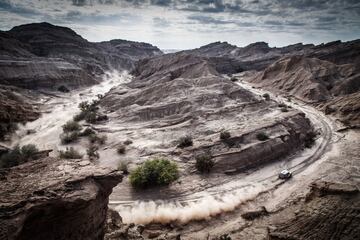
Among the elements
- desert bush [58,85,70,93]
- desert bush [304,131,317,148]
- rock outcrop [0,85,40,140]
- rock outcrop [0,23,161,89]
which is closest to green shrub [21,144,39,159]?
rock outcrop [0,85,40,140]

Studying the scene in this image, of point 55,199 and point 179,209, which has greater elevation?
point 55,199

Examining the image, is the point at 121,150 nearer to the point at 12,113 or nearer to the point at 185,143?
the point at 185,143

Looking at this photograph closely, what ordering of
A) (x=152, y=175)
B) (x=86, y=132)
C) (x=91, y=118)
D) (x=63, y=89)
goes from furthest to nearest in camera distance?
(x=63, y=89) < (x=91, y=118) < (x=86, y=132) < (x=152, y=175)

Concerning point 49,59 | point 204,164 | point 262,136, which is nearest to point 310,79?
point 262,136

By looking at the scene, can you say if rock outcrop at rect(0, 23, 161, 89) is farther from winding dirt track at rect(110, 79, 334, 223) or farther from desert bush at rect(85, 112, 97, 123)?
winding dirt track at rect(110, 79, 334, 223)

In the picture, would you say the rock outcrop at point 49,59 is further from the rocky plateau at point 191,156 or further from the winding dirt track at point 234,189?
the winding dirt track at point 234,189

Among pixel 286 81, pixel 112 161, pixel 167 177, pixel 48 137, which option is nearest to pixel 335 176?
pixel 167 177
